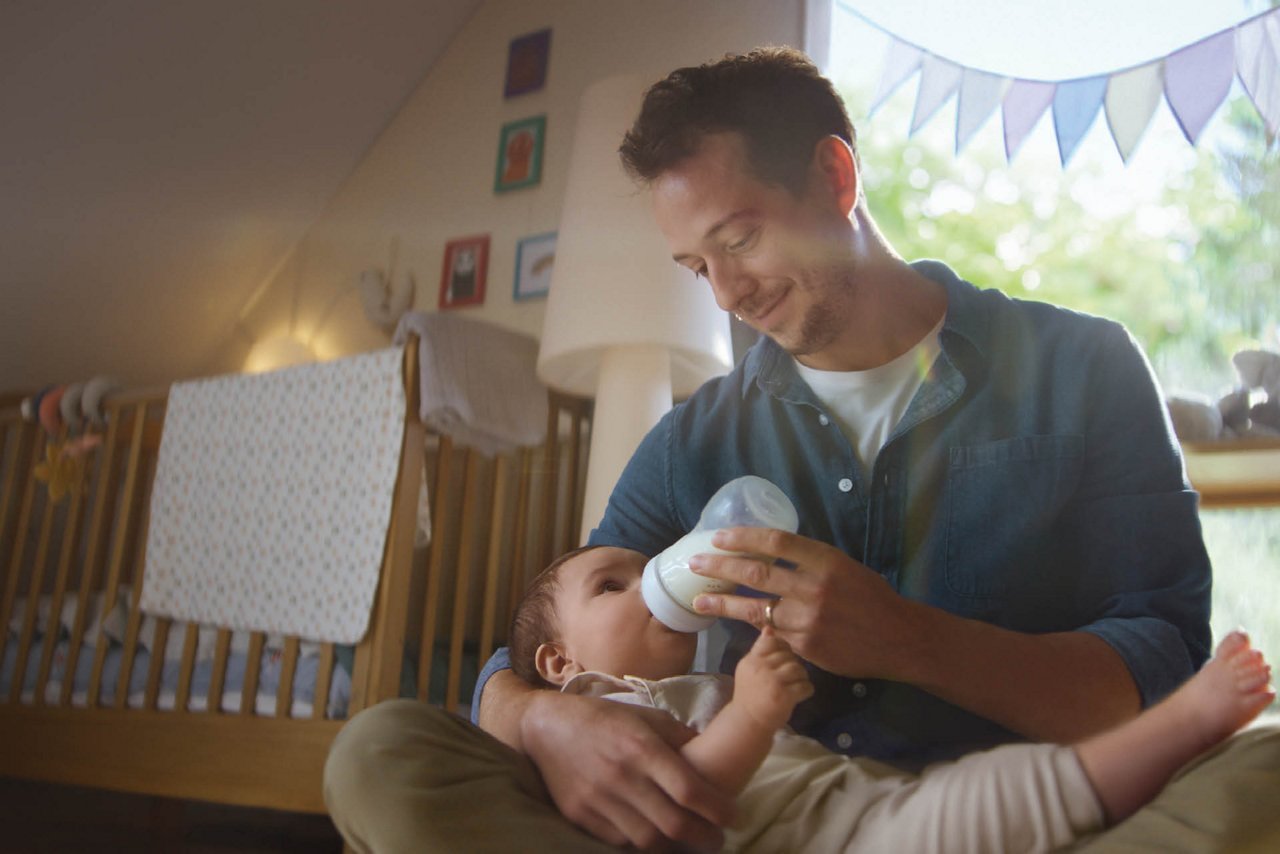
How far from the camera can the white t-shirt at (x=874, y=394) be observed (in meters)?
0.65

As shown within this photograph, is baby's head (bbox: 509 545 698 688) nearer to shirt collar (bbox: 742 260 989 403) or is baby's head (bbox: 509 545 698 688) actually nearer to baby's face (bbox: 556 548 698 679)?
baby's face (bbox: 556 548 698 679)

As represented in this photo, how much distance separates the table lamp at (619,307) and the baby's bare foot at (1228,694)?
561 millimetres

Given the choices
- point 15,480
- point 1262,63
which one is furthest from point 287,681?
point 1262,63

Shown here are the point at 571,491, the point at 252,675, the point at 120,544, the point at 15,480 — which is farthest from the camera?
the point at 15,480

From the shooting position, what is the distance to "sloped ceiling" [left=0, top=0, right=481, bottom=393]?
174cm

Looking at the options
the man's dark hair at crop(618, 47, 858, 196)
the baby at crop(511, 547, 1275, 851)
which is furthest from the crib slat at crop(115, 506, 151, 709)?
the man's dark hair at crop(618, 47, 858, 196)

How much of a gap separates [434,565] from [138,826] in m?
0.86

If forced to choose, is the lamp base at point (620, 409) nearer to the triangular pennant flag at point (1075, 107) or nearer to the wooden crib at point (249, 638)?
the wooden crib at point (249, 638)

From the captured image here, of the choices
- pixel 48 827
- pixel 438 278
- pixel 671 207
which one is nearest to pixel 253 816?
pixel 48 827

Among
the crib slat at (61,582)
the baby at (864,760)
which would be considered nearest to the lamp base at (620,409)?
the baby at (864,760)

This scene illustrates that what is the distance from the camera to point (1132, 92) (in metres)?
0.87

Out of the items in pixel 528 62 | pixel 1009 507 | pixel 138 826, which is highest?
pixel 528 62

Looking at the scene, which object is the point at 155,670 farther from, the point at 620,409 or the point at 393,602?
the point at 620,409

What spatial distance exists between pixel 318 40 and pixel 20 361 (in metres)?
1.02
